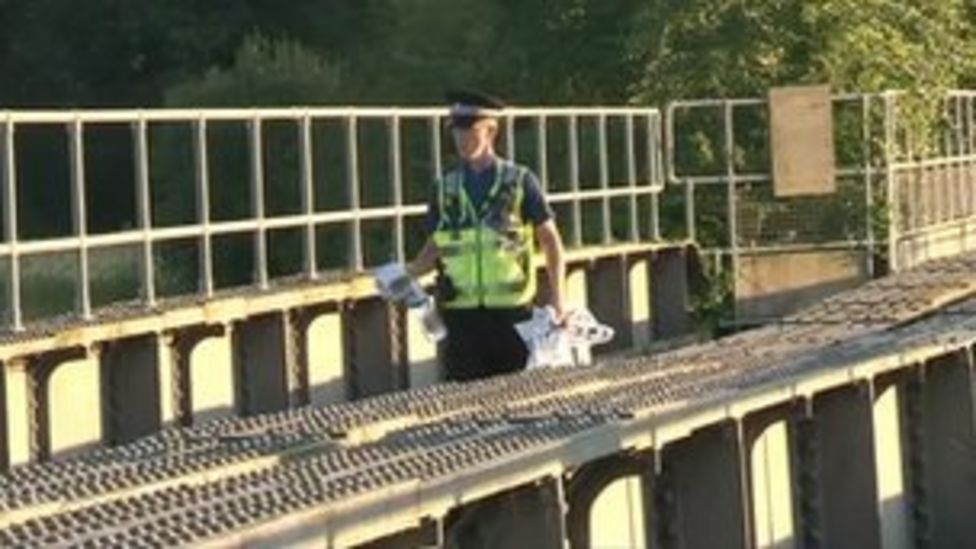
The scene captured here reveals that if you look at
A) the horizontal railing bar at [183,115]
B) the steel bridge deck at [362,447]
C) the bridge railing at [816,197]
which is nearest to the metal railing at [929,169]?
the bridge railing at [816,197]

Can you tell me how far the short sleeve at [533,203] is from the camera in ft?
40.7

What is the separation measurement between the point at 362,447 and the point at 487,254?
383cm

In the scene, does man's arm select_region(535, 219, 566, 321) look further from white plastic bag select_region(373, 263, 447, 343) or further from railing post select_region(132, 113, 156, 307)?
railing post select_region(132, 113, 156, 307)

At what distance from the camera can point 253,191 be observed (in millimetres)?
17781

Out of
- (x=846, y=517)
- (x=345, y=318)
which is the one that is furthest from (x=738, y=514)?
(x=345, y=318)

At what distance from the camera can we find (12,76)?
65188 mm

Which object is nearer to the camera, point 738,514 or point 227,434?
point 227,434

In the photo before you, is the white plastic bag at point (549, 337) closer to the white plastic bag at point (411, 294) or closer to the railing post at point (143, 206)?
the white plastic bag at point (411, 294)

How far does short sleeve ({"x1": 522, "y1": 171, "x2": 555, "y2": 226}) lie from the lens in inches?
488

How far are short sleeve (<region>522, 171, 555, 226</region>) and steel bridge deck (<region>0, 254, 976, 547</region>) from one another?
0.74 meters

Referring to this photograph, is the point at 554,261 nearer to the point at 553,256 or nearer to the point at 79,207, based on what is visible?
the point at 553,256

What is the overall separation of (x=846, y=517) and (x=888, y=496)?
480 millimetres

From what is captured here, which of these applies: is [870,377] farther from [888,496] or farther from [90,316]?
[90,316]

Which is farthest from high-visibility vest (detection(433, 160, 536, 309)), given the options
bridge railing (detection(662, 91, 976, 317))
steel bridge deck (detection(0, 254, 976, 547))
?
bridge railing (detection(662, 91, 976, 317))
